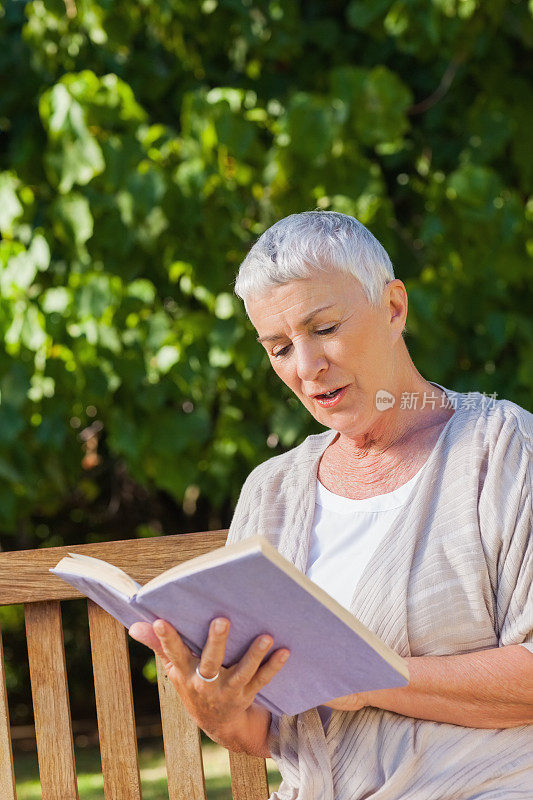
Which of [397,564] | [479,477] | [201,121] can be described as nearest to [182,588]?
[397,564]

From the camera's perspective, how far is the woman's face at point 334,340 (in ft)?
5.44

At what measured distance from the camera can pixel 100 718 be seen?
6.67 feet

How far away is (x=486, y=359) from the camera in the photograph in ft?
11.7

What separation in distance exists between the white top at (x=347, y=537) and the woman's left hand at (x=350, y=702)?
163mm

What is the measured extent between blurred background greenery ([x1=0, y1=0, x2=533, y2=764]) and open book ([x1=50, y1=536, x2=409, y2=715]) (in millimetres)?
1959

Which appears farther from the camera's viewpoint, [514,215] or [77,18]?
[77,18]

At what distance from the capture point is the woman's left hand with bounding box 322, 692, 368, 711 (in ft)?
5.05

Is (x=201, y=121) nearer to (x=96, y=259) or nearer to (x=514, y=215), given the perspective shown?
(x=96, y=259)

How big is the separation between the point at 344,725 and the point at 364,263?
2.48 ft

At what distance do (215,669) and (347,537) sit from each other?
41cm

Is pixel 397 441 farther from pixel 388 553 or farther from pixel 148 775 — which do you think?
pixel 148 775

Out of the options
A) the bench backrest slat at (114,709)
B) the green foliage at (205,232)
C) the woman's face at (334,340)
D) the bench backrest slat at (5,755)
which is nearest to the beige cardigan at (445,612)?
the woman's face at (334,340)

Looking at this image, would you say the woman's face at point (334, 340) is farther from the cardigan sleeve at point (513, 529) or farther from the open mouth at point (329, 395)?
the cardigan sleeve at point (513, 529)

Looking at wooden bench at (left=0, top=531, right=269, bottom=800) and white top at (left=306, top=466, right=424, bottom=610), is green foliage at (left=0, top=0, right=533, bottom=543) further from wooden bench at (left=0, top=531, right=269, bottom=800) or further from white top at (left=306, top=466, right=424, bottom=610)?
white top at (left=306, top=466, right=424, bottom=610)
